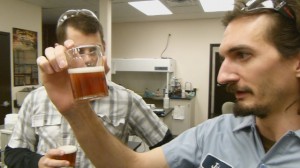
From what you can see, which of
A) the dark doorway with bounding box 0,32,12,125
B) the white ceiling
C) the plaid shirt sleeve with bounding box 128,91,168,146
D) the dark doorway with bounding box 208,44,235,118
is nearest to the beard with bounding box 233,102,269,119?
the plaid shirt sleeve with bounding box 128,91,168,146

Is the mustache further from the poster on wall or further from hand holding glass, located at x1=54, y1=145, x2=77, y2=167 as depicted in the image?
the poster on wall

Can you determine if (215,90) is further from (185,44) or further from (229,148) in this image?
(229,148)

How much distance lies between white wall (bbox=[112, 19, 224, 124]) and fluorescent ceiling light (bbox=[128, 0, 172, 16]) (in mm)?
824

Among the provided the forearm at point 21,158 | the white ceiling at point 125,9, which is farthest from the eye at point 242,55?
the white ceiling at point 125,9

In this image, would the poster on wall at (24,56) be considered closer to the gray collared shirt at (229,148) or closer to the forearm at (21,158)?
the forearm at (21,158)

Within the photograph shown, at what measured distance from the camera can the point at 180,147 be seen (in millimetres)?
1059

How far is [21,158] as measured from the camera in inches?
49.3

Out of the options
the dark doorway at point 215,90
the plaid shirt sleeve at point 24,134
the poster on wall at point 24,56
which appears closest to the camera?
the plaid shirt sleeve at point 24,134

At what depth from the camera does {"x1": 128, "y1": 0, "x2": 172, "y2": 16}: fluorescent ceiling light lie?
15.6 ft

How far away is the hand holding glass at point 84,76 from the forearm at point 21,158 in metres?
0.53

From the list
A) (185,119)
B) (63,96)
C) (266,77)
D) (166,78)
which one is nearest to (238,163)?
(266,77)

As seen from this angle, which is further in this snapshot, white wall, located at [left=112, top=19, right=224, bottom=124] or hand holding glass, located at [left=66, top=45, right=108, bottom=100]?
white wall, located at [left=112, top=19, right=224, bottom=124]

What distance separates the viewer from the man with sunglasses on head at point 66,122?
1.29 m

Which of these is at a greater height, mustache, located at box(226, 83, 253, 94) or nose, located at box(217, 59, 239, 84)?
nose, located at box(217, 59, 239, 84)
